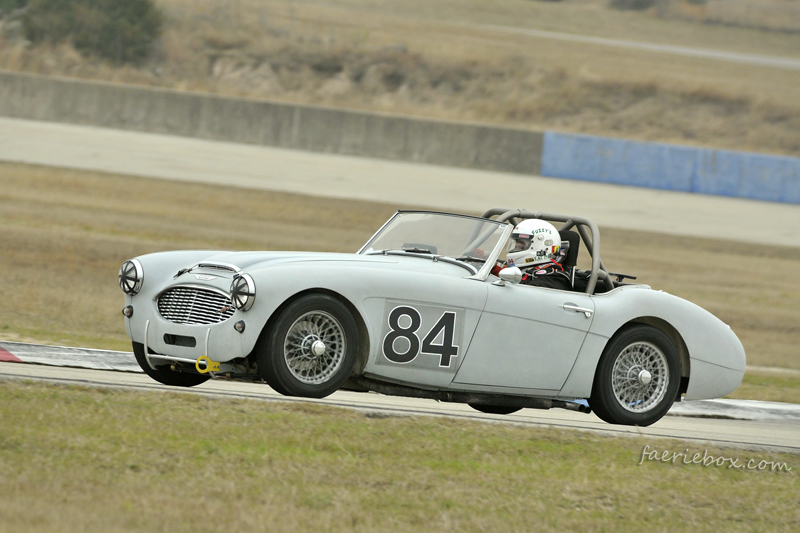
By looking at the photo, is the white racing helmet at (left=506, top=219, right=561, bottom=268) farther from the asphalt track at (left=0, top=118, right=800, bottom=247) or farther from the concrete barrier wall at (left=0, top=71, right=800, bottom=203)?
the concrete barrier wall at (left=0, top=71, right=800, bottom=203)

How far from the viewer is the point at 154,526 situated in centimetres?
435

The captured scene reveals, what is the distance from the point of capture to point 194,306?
21.2 ft

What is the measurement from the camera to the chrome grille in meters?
6.35

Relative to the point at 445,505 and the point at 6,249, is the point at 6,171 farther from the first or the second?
the point at 445,505

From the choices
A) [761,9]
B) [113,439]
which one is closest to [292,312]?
[113,439]

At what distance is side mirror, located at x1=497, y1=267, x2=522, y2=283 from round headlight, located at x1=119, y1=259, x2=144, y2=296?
2.28 m

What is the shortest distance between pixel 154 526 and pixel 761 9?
57.9 meters

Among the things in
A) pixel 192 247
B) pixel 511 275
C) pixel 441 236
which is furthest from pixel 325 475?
pixel 192 247

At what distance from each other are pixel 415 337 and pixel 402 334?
0.09m

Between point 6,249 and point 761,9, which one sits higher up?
point 761,9

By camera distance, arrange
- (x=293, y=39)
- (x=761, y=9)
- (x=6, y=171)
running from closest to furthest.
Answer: (x=6, y=171)
(x=293, y=39)
(x=761, y=9)

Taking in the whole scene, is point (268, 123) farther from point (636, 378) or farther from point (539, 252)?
point (636, 378)

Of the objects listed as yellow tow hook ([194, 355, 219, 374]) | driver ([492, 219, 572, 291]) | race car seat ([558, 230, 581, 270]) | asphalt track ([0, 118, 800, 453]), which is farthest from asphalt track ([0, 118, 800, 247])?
yellow tow hook ([194, 355, 219, 374])

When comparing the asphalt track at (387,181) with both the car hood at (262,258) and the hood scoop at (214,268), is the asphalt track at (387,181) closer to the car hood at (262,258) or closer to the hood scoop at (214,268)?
the car hood at (262,258)
